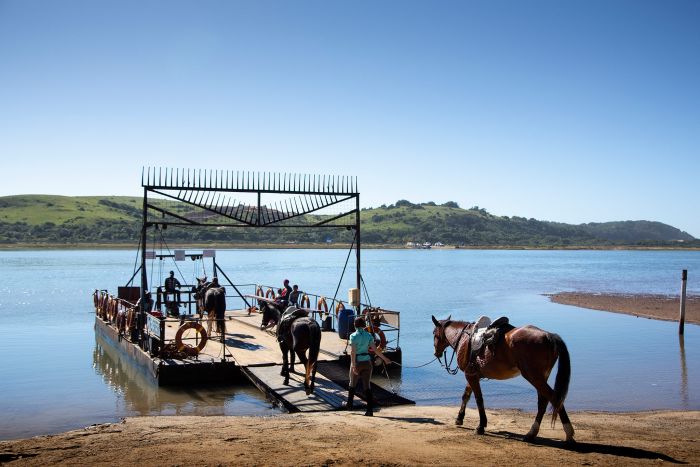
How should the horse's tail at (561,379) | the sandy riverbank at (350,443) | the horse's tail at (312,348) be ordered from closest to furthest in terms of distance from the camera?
1. the sandy riverbank at (350,443)
2. the horse's tail at (561,379)
3. the horse's tail at (312,348)

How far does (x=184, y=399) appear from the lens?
14398 mm

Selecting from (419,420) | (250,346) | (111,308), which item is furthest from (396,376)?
(111,308)

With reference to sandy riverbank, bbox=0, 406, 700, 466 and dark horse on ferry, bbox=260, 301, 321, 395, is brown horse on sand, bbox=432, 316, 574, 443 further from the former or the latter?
dark horse on ferry, bbox=260, 301, 321, 395

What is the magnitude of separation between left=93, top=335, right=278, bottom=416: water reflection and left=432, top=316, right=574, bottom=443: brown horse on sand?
473cm

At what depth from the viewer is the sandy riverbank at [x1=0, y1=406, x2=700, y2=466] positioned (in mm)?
8094

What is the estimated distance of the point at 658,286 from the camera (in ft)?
191

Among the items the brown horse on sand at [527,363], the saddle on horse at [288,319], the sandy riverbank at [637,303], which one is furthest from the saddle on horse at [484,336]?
the sandy riverbank at [637,303]

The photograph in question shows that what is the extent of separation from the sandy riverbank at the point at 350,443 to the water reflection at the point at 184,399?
2054 millimetres

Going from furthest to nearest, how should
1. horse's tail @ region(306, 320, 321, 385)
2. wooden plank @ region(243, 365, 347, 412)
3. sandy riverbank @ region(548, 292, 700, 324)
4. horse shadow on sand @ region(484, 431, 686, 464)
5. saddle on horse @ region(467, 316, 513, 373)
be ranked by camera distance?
sandy riverbank @ region(548, 292, 700, 324)
horse's tail @ region(306, 320, 321, 385)
wooden plank @ region(243, 365, 347, 412)
saddle on horse @ region(467, 316, 513, 373)
horse shadow on sand @ region(484, 431, 686, 464)

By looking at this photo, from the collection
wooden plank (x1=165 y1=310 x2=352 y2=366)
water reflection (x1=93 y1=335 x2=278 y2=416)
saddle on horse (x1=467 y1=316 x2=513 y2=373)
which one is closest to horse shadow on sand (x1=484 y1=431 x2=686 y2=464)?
saddle on horse (x1=467 y1=316 x2=513 y2=373)

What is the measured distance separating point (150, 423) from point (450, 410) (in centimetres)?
560

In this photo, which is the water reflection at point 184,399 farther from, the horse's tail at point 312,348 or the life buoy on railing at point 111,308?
the life buoy on railing at point 111,308

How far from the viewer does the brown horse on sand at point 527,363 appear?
29.7 feet

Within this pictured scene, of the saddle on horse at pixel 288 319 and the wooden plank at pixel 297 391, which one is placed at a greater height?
the saddle on horse at pixel 288 319
